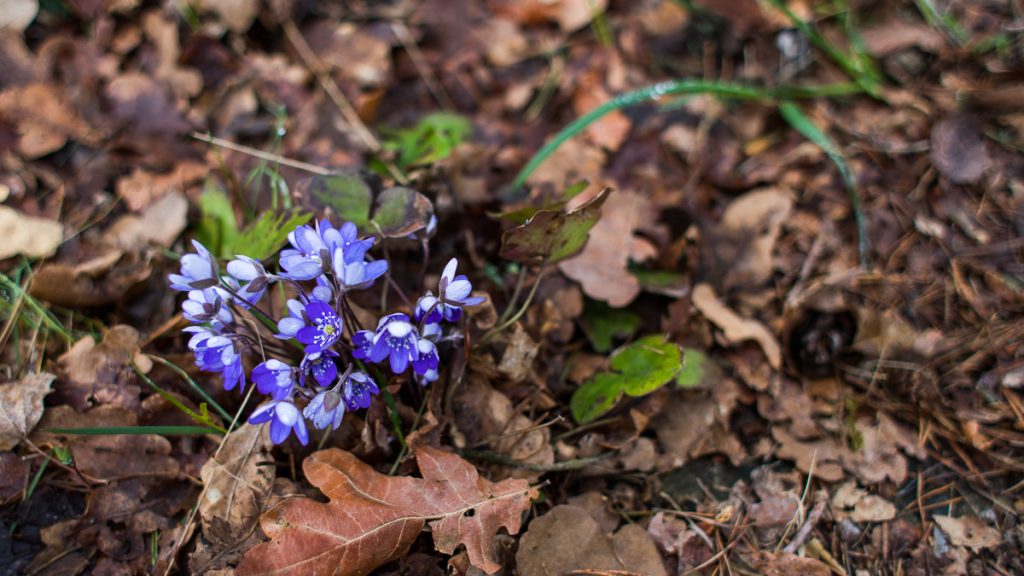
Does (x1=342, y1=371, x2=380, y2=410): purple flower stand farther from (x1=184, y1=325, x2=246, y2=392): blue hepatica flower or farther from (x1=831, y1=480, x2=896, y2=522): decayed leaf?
(x1=831, y1=480, x2=896, y2=522): decayed leaf

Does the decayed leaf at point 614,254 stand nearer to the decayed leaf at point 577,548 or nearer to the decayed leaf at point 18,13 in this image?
the decayed leaf at point 577,548

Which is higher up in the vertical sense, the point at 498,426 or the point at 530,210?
the point at 530,210

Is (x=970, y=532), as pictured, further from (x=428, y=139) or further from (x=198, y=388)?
(x=198, y=388)

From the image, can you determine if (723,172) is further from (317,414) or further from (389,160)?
(317,414)

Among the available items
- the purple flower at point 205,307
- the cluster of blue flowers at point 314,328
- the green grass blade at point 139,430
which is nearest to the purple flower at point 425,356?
the cluster of blue flowers at point 314,328

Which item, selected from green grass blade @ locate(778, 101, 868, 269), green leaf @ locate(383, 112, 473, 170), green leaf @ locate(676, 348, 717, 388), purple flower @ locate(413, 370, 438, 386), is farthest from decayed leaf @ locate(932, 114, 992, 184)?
purple flower @ locate(413, 370, 438, 386)

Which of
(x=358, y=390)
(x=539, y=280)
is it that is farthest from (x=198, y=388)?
(x=539, y=280)
